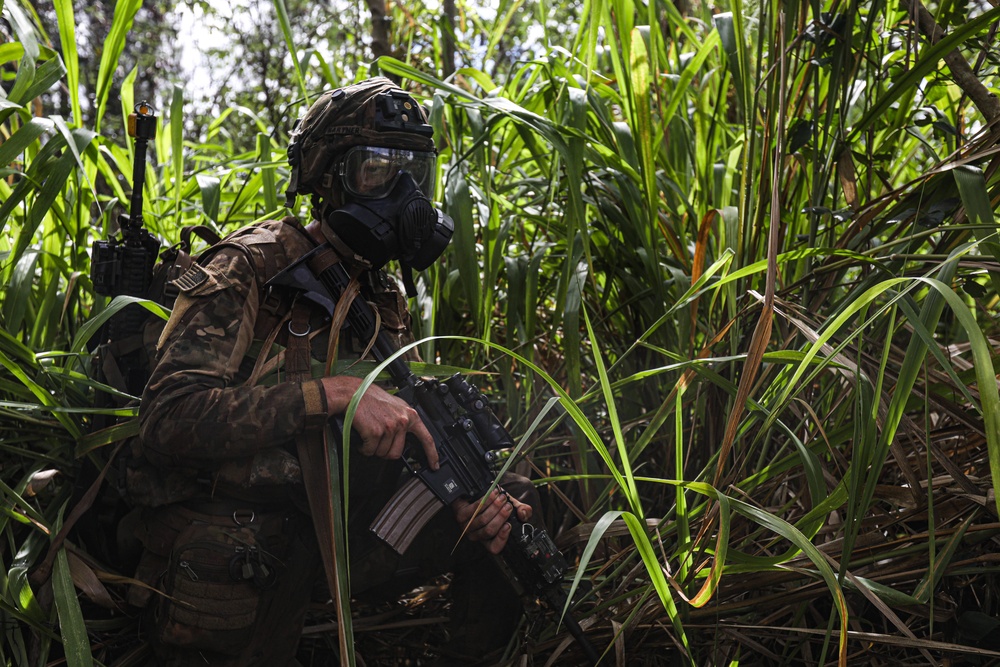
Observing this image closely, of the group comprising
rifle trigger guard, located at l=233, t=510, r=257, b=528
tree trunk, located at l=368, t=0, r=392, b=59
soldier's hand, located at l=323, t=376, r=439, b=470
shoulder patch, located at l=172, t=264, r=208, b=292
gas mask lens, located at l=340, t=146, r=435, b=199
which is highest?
tree trunk, located at l=368, t=0, r=392, b=59

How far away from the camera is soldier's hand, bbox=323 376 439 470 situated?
4.86 feet

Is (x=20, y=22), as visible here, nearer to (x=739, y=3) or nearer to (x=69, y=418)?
(x=69, y=418)

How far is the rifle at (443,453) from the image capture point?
1.56 meters

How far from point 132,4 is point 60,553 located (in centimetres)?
125

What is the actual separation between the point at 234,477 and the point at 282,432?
0.54 feet

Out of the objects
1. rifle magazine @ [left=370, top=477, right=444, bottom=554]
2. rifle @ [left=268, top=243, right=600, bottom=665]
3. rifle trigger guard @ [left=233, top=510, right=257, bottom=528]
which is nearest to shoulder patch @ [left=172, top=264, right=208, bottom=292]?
rifle @ [left=268, top=243, right=600, bottom=665]

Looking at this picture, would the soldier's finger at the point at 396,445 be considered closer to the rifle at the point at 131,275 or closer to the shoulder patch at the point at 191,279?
the shoulder patch at the point at 191,279

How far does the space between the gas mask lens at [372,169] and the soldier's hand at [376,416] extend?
390mm

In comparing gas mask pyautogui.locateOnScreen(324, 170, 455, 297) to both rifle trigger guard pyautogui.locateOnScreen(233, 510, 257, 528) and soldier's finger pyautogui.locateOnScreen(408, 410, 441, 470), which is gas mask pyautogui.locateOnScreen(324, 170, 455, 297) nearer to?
soldier's finger pyautogui.locateOnScreen(408, 410, 441, 470)

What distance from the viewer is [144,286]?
1733 millimetres

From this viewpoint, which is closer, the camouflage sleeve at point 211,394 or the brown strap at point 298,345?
the camouflage sleeve at point 211,394

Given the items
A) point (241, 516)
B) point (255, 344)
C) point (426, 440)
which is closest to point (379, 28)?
point (255, 344)

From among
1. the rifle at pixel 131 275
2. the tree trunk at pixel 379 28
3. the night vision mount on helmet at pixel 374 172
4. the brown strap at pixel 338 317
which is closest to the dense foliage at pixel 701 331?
the rifle at pixel 131 275

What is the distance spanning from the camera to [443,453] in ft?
5.32
